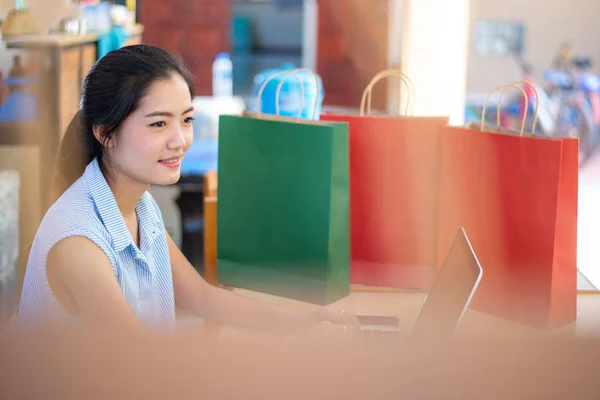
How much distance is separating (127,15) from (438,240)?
321cm

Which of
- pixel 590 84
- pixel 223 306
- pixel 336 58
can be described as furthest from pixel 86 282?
pixel 336 58

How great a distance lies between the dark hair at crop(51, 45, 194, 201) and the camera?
1041mm

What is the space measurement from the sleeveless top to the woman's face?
0.05m

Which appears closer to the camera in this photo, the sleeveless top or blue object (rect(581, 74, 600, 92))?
the sleeveless top

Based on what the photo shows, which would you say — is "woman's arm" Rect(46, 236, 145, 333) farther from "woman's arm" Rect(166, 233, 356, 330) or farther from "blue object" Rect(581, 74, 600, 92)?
"blue object" Rect(581, 74, 600, 92)

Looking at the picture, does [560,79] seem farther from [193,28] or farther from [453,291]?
[453,291]

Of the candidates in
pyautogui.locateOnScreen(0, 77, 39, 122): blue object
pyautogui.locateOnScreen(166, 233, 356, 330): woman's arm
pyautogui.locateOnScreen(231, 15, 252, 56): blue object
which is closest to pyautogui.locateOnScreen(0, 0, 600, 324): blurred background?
pyautogui.locateOnScreen(0, 77, 39, 122): blue object

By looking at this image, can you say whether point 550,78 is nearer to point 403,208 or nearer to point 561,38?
point 561,38

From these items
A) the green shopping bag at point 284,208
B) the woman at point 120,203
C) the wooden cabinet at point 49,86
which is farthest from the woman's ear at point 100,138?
the wooden cabinet at point 49,86

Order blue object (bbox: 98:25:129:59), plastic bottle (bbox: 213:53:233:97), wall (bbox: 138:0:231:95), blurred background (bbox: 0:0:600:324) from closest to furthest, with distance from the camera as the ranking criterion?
blurred background (bbox: 0:0:600:324) < blue object (bbox: 98:25:129:59) < wall (bbox: 138:0:231:95) < plastic bottle (bbox: 213:53:233:97)

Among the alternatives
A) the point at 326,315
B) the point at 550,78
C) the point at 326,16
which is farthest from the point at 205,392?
the point at 326,16

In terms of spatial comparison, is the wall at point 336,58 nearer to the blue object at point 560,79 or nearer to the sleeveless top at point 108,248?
the blue object at point 560,79

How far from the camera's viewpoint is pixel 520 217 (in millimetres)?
1115

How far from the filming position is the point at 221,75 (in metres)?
6.84
